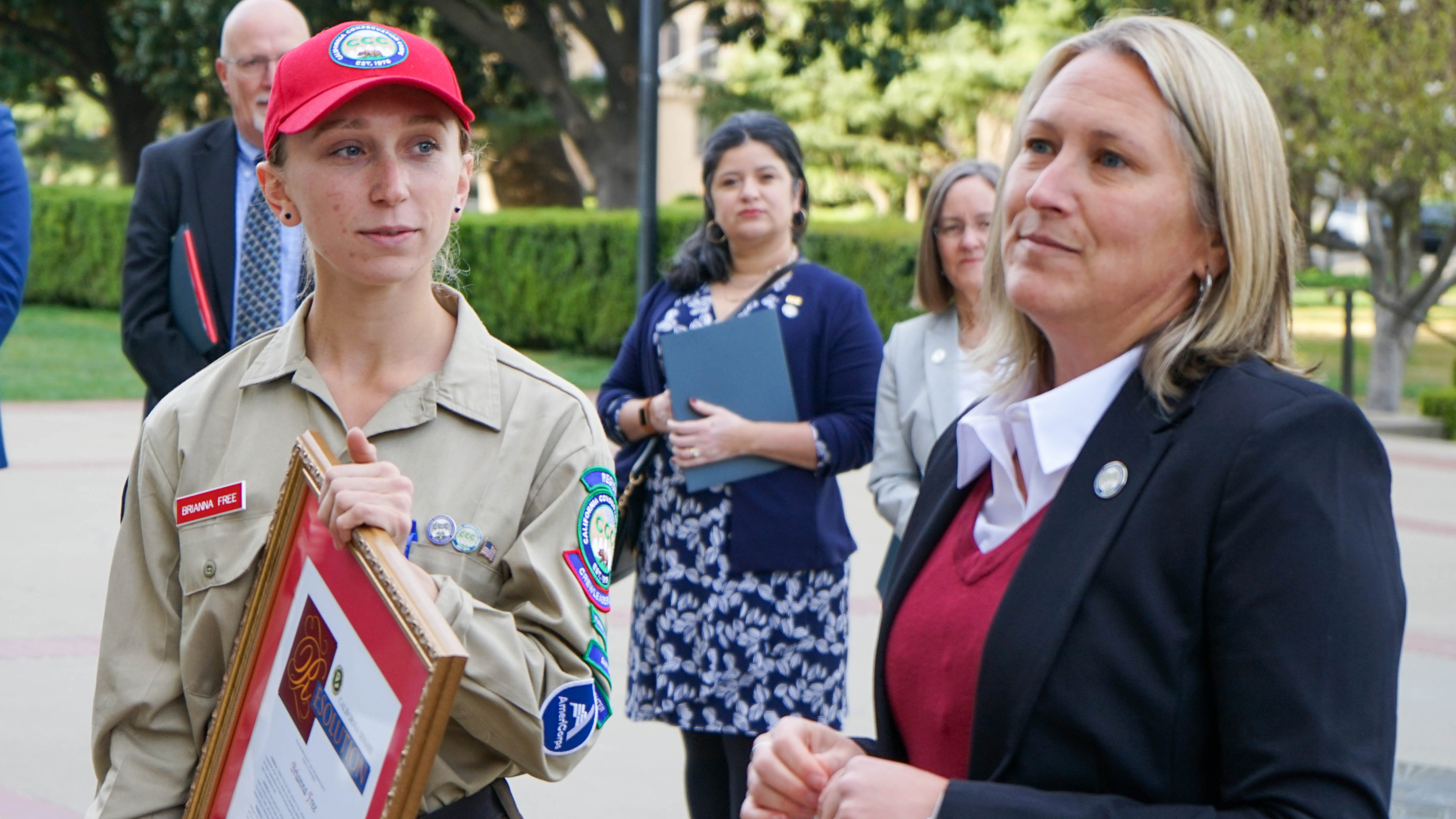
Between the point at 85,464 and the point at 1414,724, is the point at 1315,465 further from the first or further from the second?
the point at 85,464

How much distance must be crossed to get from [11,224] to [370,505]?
9.81 ft

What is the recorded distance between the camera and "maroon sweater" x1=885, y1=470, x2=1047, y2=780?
68.1 inches

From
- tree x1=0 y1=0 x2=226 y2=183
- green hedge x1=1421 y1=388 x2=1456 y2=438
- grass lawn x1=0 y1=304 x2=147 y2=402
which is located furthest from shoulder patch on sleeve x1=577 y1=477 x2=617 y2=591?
tree x1=0 y1=0 x2=226 y2=183

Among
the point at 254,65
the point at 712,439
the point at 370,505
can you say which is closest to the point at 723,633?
the point at 712,439

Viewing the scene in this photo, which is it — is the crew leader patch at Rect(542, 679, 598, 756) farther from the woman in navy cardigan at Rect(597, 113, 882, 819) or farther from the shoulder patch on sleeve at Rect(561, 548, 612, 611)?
the woman in navy cardigan at Rect(597, 113, 882, 819)

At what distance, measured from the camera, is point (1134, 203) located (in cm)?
171

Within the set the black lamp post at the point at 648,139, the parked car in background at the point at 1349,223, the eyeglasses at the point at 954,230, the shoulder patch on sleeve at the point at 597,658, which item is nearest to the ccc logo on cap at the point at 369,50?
the shoulder patch on sleeve at the point at 597,658

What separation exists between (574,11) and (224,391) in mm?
20698

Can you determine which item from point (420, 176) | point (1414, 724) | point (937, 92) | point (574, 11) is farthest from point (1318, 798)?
point (937, 92)

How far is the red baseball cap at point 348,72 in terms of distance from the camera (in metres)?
1.93

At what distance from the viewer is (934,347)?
444 centimetres

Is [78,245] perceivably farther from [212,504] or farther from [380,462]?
[380,462]

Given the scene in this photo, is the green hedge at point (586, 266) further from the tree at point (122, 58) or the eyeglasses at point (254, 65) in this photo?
the eyeglasses at point (254, 65)

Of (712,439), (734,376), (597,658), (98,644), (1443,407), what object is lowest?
(1443,407)
